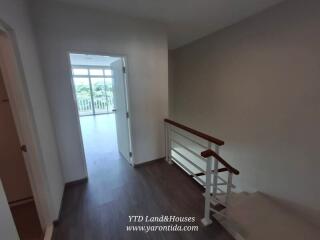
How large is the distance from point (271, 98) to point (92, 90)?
26.0 feet

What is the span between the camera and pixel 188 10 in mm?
2107

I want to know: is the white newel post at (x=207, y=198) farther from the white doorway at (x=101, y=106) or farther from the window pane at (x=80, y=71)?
the window pane at (x=80, y=71)

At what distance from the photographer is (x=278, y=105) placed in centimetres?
214

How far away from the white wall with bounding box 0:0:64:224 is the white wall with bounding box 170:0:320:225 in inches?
118

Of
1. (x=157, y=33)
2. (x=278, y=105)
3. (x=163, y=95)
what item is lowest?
(x=278, y=105)

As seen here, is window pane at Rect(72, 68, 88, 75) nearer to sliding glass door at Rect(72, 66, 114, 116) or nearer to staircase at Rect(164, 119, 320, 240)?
sliding glass door at Rect(72, 66, 114, 116)

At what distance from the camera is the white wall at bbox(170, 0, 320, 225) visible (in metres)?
1.83

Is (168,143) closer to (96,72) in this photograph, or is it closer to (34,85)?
(34,85)

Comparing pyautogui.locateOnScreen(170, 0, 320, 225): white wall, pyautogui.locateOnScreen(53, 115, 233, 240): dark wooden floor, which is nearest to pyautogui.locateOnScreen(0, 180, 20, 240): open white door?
pyautogui.locateOnScreen(53, 115, 233, 240): dark wooden floor

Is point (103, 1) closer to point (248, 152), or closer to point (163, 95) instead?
point (163, 95)

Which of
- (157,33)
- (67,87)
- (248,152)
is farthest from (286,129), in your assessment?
(67,87)

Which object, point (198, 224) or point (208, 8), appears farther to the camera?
point (208, 8)

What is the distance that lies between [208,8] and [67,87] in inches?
89.2

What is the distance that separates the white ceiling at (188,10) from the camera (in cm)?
190
